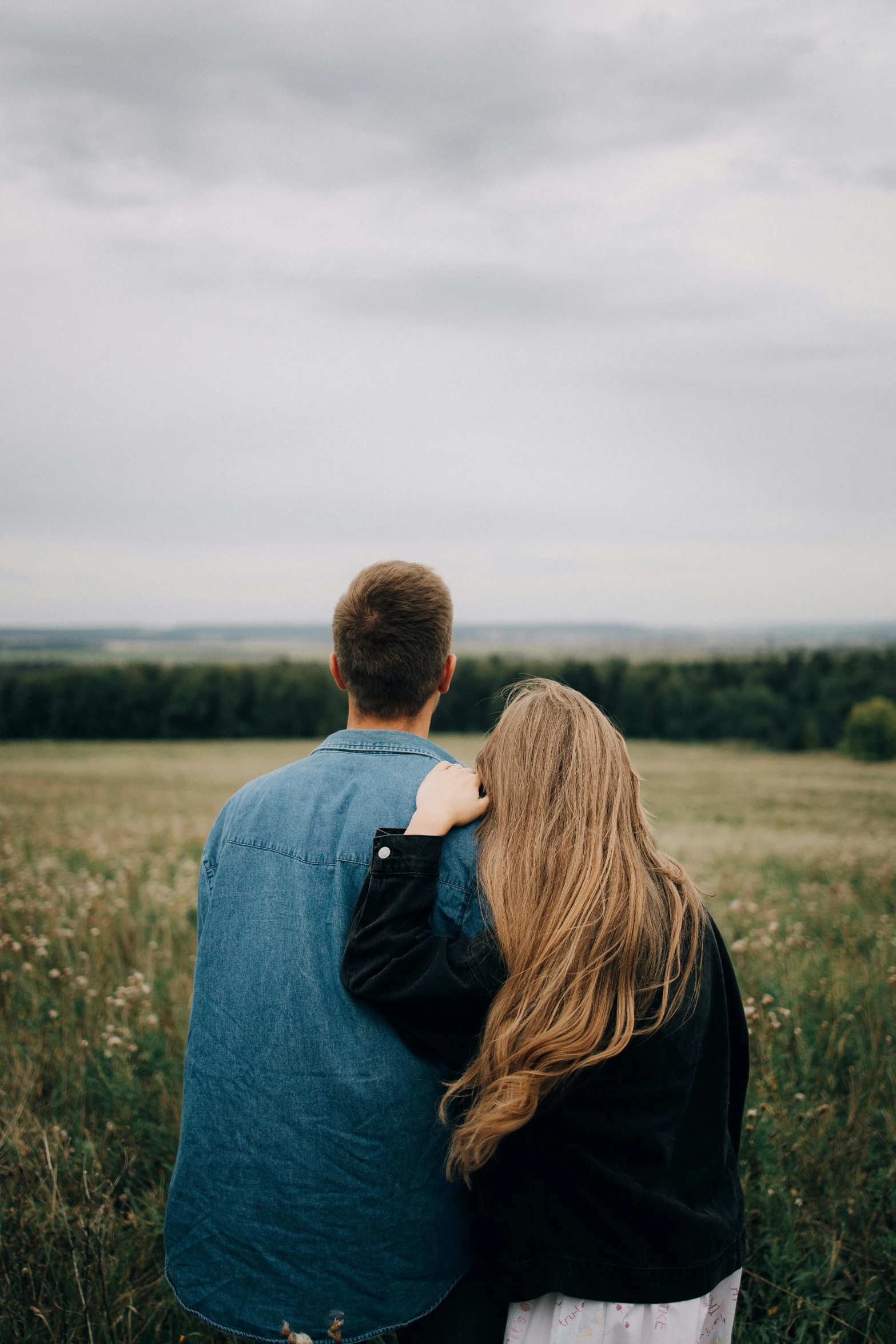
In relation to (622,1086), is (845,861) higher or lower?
lower

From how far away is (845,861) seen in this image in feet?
35.8

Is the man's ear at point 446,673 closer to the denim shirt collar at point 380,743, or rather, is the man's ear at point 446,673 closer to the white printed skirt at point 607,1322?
the denim shirt collar at point 380,743

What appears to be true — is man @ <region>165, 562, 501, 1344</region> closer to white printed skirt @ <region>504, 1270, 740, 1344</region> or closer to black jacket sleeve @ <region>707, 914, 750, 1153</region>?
white printed skirt @ <region>504, 1270, 740, 1344</region>

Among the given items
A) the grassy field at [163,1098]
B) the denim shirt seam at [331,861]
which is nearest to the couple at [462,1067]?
the denim shirt seam at [331,861]

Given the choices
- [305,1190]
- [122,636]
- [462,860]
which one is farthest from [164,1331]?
[122,636]

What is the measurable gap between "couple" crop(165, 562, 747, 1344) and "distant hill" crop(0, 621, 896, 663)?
431cm

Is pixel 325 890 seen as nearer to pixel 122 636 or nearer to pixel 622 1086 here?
pixel 622 1086

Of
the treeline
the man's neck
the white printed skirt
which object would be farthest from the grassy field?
the treeline

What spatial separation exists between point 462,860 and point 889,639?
254ft

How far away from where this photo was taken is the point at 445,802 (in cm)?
182

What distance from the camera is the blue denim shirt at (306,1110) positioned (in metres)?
1.75

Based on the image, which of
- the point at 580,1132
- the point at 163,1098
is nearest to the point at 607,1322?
the point at 580,1132

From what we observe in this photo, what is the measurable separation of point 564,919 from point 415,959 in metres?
0.33

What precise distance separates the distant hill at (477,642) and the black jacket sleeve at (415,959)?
14.5ft
